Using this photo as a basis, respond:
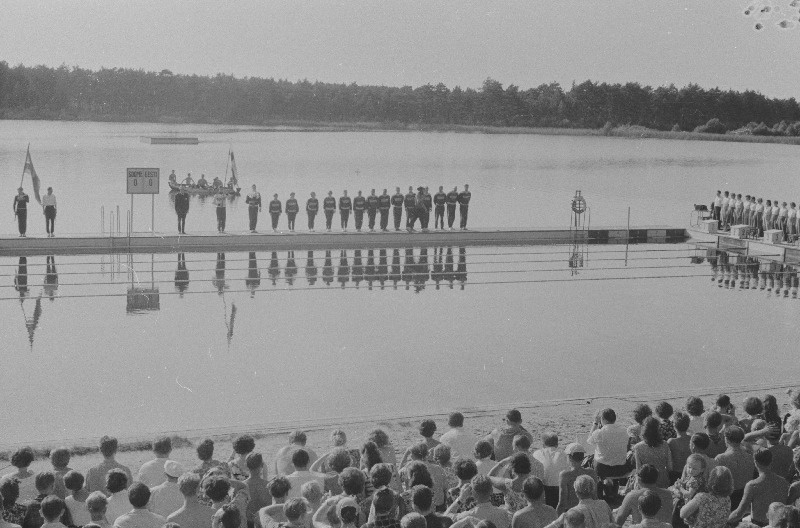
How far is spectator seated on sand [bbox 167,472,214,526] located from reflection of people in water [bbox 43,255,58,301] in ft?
42.1

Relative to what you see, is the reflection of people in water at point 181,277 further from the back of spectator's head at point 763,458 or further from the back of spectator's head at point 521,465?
the back of spectator's head at point 763,458

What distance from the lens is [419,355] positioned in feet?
46.8

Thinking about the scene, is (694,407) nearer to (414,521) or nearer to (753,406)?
(753,406)

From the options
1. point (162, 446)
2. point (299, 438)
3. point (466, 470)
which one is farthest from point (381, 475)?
point (162, 446)

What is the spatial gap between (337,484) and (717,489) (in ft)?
7.72

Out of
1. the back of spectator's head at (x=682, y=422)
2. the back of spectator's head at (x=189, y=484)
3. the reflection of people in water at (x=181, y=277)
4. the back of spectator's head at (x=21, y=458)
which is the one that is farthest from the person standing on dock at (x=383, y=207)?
the back of spectator's head at (x=189, y=484)

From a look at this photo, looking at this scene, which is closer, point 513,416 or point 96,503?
point 96,503

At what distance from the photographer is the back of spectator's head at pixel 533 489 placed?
587 cm

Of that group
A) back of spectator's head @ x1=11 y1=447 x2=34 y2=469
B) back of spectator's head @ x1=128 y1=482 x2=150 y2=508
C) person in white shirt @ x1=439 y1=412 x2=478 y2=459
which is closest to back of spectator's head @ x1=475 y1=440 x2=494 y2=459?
person in white shirt @ x1=439 y1=412 x2=478 y2=459

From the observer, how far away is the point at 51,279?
20125 millimetres

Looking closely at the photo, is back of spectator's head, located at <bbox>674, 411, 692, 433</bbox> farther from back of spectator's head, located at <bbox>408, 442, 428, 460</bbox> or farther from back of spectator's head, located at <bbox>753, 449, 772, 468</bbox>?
back of spectator's head, located at <bbox>408, 442, 428, 460</bbox>

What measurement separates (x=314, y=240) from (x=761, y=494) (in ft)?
67.7

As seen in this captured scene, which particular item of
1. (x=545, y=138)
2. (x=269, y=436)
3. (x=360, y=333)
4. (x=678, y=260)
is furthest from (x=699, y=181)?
(x=545, y=138)

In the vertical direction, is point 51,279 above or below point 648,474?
below
